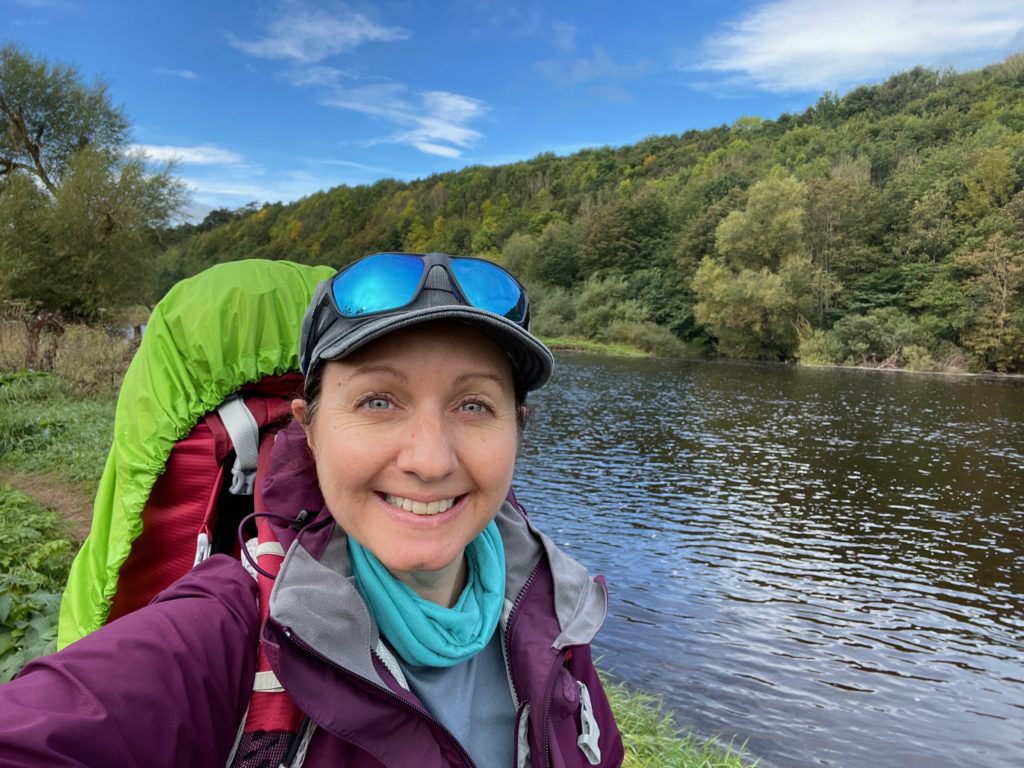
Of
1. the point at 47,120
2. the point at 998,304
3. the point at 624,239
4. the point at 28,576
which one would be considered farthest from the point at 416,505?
the point at 624,239

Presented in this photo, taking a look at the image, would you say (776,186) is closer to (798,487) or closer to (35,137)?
(798,487)

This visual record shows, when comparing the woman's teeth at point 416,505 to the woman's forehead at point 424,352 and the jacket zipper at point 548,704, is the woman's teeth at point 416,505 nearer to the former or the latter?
the woman's forehead at point 424,352

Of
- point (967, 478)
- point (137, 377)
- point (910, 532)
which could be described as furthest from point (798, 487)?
point (137, 377)

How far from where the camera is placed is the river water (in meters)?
6.07

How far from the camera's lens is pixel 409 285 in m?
1.21

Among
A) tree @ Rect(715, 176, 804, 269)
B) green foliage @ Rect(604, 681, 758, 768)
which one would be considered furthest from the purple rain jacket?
tree @ Rect(715, 176, 804, 269)

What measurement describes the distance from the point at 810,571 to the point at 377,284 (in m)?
9.87

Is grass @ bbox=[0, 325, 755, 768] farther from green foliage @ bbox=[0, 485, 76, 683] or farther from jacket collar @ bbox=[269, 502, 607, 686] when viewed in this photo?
jacket collar @ bbox=[269, 502, 607, 686]

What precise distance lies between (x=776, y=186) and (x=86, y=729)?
58.2m

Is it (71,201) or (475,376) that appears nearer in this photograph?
(475,376)

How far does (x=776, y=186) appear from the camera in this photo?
172 feet

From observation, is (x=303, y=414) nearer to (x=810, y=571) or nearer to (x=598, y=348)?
(x=810, y=571)

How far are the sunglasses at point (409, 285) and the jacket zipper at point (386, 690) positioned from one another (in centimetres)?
55

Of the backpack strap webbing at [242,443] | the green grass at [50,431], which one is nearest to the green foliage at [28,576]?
the green grass at [50,431]
